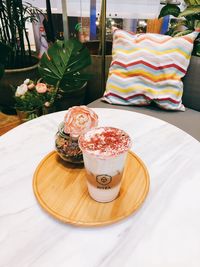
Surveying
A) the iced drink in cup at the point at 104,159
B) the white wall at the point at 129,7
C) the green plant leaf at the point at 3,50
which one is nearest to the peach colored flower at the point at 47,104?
the green plant leaf at the point at 3,50

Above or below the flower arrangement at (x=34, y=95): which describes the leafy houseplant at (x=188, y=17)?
above

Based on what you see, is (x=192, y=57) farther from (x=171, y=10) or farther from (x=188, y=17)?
(x=171, y=10)

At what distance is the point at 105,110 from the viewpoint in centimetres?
112

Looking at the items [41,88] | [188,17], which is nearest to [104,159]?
[41,88]

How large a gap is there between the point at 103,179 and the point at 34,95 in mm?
1324

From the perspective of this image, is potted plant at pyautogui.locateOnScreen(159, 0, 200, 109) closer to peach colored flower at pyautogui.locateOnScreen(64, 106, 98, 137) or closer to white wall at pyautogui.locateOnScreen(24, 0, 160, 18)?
white wall at pyautogui.locateOnScreen(24, 0, 160, 18)

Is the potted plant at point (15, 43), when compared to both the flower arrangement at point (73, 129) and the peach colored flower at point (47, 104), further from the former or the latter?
the flower arrangement at point (73, 129)

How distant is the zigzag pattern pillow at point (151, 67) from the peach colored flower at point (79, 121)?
83 cm

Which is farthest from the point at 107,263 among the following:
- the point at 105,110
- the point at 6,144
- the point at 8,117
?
the point at 8,117

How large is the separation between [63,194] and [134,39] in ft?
3.68

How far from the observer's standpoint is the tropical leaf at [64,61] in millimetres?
1506

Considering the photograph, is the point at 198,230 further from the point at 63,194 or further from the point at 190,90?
the point at 190,90

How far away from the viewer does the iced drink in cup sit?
0.53 meters

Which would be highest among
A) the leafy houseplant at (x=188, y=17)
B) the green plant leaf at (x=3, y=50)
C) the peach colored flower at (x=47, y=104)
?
the leafy houseplant at (x=188, y=17)
